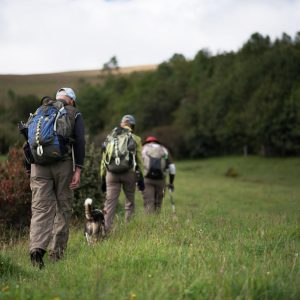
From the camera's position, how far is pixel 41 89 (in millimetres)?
52750

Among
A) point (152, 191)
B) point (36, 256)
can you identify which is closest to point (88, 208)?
point (36, 256)

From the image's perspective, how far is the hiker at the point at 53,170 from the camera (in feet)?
22.3

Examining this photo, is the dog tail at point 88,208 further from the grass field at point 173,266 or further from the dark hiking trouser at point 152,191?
the dark hiking trouser at point 152,191

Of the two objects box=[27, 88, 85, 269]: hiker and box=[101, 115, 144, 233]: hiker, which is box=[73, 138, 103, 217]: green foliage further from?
box=[27, 88, 85, 269]: hiker

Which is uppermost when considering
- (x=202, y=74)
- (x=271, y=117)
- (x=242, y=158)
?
(x=202, y=74)

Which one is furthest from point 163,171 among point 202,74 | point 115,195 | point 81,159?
point 202,74

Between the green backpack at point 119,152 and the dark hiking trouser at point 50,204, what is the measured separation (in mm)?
2361

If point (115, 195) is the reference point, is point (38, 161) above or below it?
above

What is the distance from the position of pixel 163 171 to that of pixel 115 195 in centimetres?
266

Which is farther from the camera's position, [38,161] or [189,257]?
[38,161]

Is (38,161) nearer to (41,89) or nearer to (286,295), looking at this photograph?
(286,295)

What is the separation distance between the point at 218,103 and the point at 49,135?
67725mm

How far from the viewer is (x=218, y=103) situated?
241 ft

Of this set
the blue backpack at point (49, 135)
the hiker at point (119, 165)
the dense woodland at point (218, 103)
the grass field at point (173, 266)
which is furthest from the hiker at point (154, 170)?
the dense woodland at point (218, 103)
